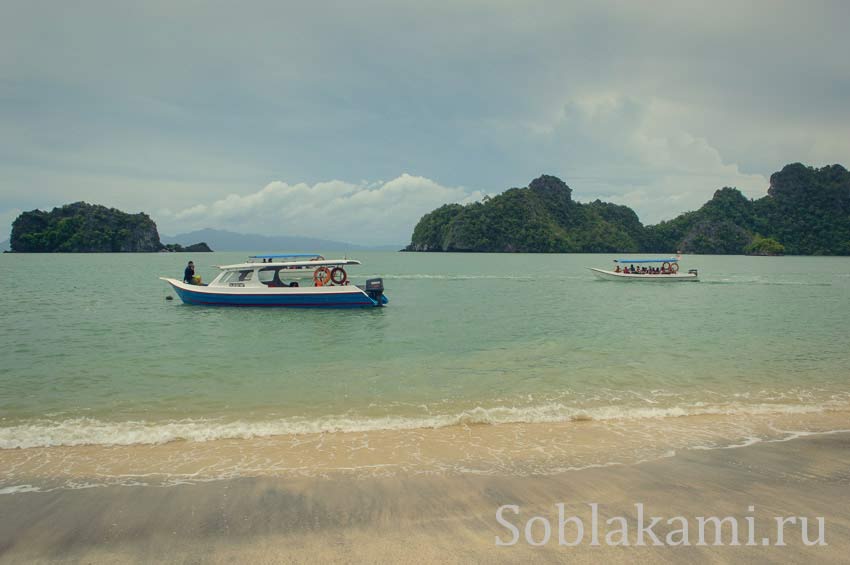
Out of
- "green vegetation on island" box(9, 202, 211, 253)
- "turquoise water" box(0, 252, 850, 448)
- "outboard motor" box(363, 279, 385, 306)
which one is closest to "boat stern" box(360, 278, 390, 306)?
"outboard motor" box(363, 279, 385, 306)

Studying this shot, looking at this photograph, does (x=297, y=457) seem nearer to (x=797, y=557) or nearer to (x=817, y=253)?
(x=797, y=557)

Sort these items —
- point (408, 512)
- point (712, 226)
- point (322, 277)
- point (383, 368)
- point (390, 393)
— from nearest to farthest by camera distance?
point (408, 512)
point (390, 393)
point (383, 368)
point (322, 277)
point (712, 226)

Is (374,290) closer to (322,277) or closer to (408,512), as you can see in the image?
(322,277)

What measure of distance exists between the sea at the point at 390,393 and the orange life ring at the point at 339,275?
539cm

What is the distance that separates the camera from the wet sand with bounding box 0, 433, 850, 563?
4.33 meters

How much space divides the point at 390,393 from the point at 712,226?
20081 cm

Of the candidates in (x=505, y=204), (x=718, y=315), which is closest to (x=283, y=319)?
(x=718, y=315)

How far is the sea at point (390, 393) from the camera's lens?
23.0 feet

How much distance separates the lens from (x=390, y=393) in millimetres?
10695

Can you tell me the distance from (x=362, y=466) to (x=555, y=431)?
357 cm

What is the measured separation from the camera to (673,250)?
637 ft

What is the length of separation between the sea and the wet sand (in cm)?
51

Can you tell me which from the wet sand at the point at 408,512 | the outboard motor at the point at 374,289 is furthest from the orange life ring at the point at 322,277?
the wet sand at the point at 408,512

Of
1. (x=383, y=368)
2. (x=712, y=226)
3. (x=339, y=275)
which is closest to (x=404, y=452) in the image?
(x=383, y=368)
